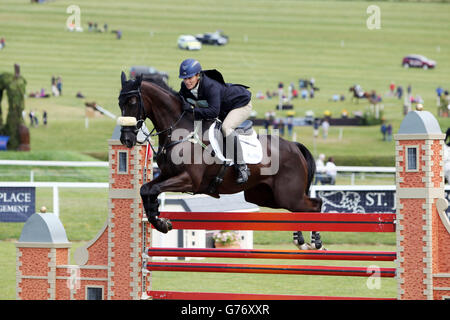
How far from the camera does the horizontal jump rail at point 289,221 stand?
26.6 ft

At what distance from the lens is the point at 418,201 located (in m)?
7.94

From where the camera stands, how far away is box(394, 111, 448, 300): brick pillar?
7.88 metres

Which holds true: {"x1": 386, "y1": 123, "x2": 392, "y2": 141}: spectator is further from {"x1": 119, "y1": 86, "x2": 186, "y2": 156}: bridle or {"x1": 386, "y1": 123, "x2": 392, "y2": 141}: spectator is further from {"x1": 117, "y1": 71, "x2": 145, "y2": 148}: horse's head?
{"x1": 117, "y1": 71, "x2": 145, "y2": 148}: horse's head

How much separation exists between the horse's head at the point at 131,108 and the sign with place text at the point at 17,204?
8.72m

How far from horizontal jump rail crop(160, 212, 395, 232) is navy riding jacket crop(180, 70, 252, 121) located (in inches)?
44.2

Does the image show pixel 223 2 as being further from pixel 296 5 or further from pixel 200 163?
pixel 200 163

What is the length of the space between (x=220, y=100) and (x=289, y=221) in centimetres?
160

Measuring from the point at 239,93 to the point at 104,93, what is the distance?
50067mm

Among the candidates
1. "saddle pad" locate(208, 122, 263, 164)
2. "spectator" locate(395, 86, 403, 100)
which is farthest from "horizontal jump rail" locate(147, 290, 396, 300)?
"spectator" locate(395, 86, 403, 100)

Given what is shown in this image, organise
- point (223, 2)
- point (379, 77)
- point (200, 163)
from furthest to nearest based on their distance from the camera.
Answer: point (223, 2), point (379, 77), point (200, 163)

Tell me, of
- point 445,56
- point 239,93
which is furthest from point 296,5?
point 239,93

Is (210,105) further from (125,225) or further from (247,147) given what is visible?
(125,225)

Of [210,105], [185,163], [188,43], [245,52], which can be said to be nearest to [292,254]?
[185,163]
